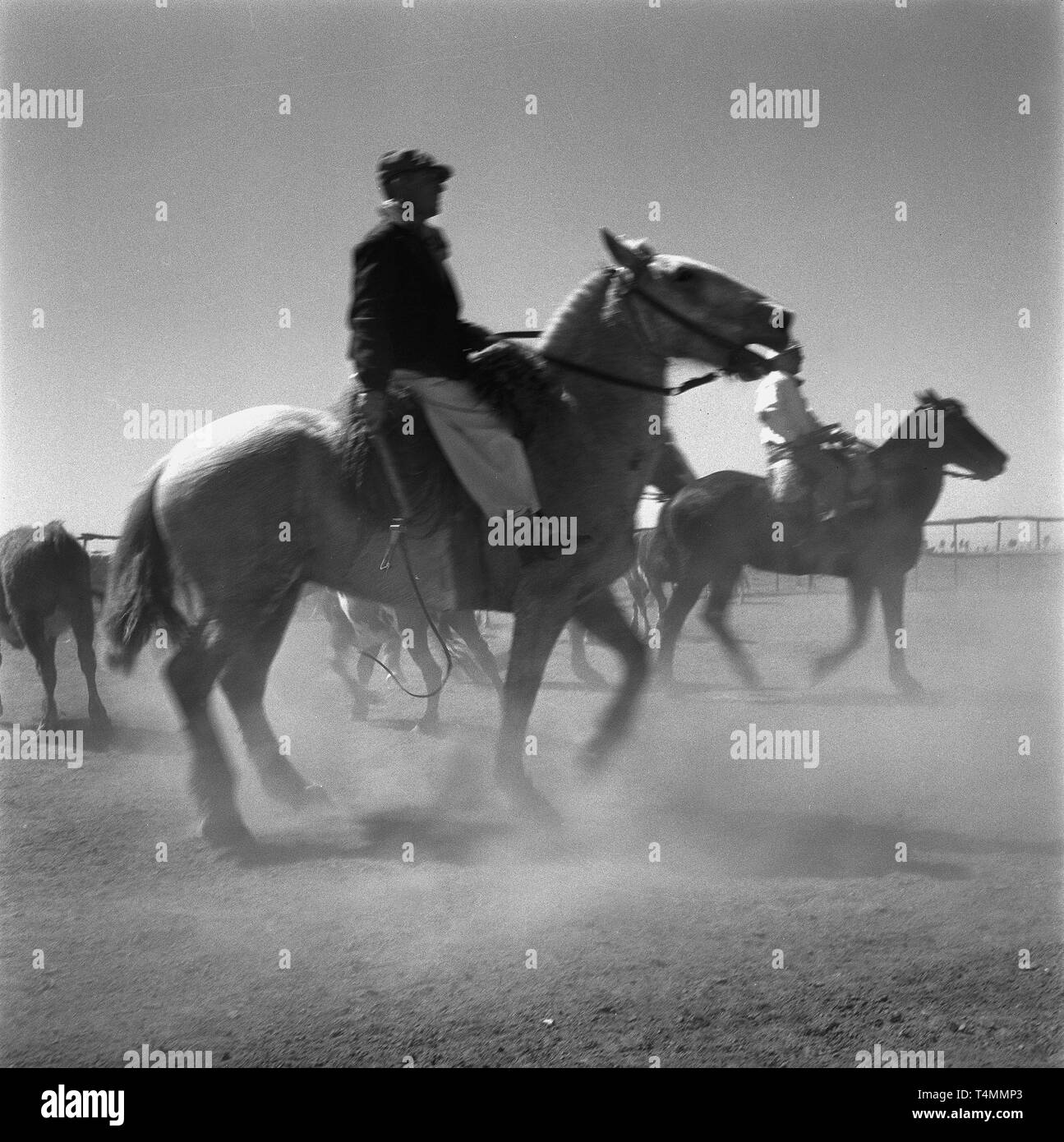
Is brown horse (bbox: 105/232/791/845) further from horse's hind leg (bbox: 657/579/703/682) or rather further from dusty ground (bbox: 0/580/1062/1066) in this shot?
horse's hind leg (bbox: 657/579/703/682)

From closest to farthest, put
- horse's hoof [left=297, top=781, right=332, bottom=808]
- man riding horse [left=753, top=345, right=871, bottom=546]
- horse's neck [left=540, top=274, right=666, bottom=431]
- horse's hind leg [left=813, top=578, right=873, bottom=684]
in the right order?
horse's neck [left=540, top=274, right=666, bottom=431] < horse's hoof [left=297, top=781, right=332, bottom=808] < man riding horse [left=753, top=345, right=871, bottom=546] < horse's hind leg [left=813, top=578, right=873, bottom=684]

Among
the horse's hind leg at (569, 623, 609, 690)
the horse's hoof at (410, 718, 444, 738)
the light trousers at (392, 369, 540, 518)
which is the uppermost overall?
the light trousers at (392, 369, 540, 518)

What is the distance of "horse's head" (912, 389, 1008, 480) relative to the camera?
346 inches

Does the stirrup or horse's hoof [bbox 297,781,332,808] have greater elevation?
the stirrup

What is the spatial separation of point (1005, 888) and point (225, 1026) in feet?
9.53

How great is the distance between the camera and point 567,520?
5.04 meters

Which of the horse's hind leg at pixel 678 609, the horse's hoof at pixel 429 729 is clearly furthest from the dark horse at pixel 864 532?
the horse's hoof at pixel 429 729

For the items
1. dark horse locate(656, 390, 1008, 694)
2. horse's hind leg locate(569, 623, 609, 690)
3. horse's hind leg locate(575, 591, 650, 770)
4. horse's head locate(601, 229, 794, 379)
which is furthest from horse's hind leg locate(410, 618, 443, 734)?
horse's head locate(601, 229, 794, 379)

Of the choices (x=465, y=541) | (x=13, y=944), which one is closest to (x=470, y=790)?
(x=465, y=541)

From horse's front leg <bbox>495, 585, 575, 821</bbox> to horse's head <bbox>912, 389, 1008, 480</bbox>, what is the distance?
16.2 ft

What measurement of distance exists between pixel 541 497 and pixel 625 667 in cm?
91

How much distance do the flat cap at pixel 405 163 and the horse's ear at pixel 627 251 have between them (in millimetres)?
827

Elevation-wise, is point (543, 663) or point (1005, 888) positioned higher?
point (543, 663)
